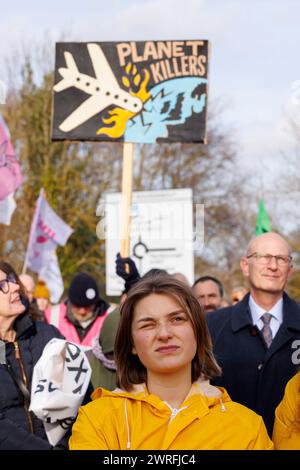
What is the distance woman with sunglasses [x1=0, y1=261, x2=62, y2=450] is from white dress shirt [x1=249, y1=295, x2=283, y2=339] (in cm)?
129

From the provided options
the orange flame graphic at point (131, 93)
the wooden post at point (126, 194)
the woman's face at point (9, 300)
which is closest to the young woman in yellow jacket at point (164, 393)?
the woman's face at point (9, 300)

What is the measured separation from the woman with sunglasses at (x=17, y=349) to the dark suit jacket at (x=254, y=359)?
111 cm

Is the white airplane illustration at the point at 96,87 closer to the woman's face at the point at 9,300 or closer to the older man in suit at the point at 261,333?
the older man in suit at the point at 261,333

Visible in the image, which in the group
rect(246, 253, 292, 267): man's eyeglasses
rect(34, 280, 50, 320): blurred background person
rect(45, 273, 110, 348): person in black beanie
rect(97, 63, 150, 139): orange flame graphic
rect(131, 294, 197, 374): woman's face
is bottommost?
rect(34, 280, 50, 320): blurred background person

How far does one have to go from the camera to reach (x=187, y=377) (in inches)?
129

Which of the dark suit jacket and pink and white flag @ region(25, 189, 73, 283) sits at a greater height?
pink and white flag @ region(25, 189, 73, 283)

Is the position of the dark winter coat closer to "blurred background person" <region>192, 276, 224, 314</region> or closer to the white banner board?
"blurred background person" <region>192, 276, 224, 314</region>

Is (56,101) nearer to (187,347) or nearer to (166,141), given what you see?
(166,141)

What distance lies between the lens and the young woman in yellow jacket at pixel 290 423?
3.14m

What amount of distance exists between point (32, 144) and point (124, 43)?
20.4 metres

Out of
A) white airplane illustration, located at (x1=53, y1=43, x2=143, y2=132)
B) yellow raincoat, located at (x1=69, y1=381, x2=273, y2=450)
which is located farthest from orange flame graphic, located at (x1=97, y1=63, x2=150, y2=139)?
yellow raincoat, located at (x1=69, y1=381, x2=273, y2=450)

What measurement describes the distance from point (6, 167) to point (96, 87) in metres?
1.70

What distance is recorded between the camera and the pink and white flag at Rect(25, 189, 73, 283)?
12305 mm
